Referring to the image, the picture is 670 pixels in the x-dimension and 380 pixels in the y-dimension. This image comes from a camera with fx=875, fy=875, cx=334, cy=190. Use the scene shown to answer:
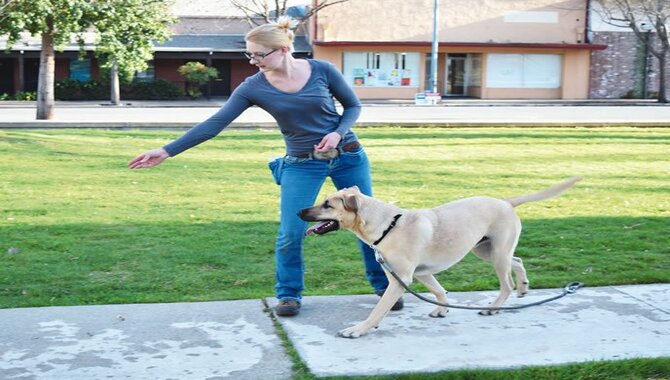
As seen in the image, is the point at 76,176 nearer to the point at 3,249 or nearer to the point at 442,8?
the point at 3,249

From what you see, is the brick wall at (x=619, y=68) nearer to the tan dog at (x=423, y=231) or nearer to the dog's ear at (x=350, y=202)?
the tan dog at (x=423, y=231)

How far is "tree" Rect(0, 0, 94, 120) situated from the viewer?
20.9 meters

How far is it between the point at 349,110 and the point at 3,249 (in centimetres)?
366

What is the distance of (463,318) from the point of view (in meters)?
5.79

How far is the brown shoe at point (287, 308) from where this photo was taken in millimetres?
5691

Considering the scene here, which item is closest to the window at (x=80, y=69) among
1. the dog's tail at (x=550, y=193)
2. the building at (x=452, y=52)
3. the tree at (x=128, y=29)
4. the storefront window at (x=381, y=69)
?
the building at (x=452, y=52)

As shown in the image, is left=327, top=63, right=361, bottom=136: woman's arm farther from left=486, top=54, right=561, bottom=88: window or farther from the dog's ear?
left=486, top=54, right=561, bottom=88: window

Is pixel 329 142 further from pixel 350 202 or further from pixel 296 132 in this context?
pixel 350 202

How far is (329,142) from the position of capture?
554cm

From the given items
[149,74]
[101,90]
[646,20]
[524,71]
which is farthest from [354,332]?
[646,20]

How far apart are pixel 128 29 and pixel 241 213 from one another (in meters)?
15.1

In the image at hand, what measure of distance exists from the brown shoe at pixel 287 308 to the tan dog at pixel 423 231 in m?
0.48

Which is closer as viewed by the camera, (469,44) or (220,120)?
(220,120)

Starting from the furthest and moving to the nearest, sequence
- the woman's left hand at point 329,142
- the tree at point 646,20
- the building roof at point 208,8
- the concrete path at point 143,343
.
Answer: the building roof at point 208,8 → the tree at point 646,20 → the woman's left hand at point 329,142 → the concrete path at point 143,343
